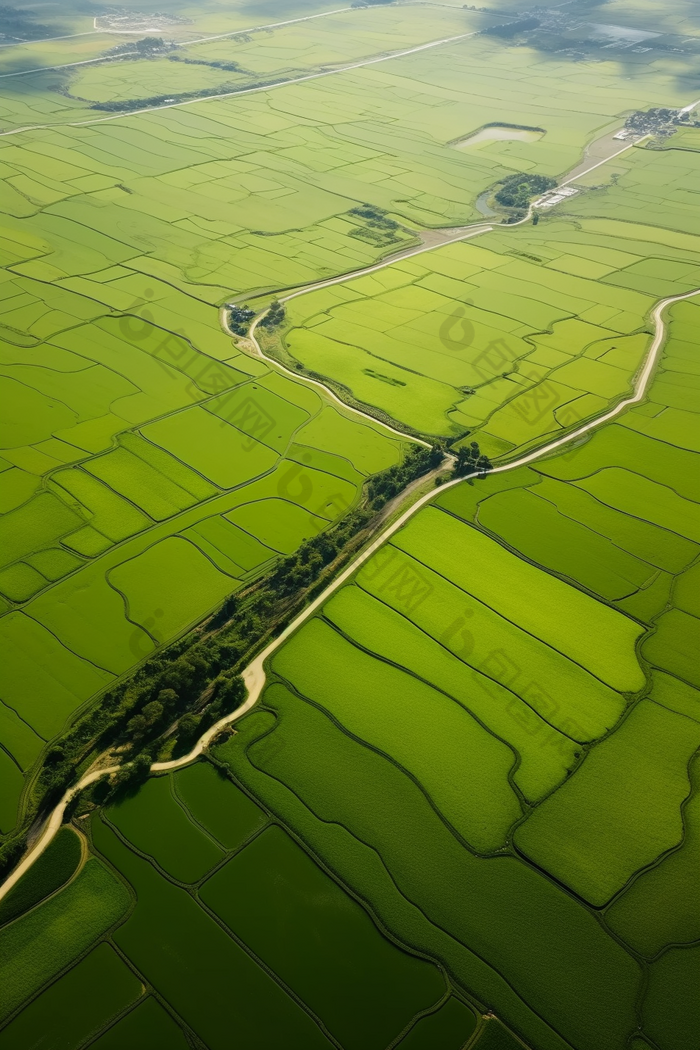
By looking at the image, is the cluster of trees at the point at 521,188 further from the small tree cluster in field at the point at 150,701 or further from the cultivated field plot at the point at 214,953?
the cultivated field plot at the point at 214,953

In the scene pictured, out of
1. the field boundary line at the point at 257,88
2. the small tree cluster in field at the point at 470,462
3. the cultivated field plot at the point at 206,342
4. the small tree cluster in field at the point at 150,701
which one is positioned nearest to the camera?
the small tree cluster in field at the point at 150,701

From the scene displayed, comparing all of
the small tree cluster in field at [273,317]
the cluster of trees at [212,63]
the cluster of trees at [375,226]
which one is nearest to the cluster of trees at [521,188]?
the cluster of trees at [375,226]

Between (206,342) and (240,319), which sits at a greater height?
(240,319)

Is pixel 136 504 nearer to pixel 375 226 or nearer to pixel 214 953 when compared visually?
pixel 214 953

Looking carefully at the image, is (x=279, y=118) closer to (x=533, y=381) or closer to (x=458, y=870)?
(x=533, y=381)

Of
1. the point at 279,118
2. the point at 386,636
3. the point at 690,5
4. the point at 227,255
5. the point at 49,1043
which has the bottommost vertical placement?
the point at 49,1043

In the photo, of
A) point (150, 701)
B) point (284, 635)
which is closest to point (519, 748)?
point (284, 635)

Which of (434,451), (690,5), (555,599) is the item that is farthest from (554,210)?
(690,5)
